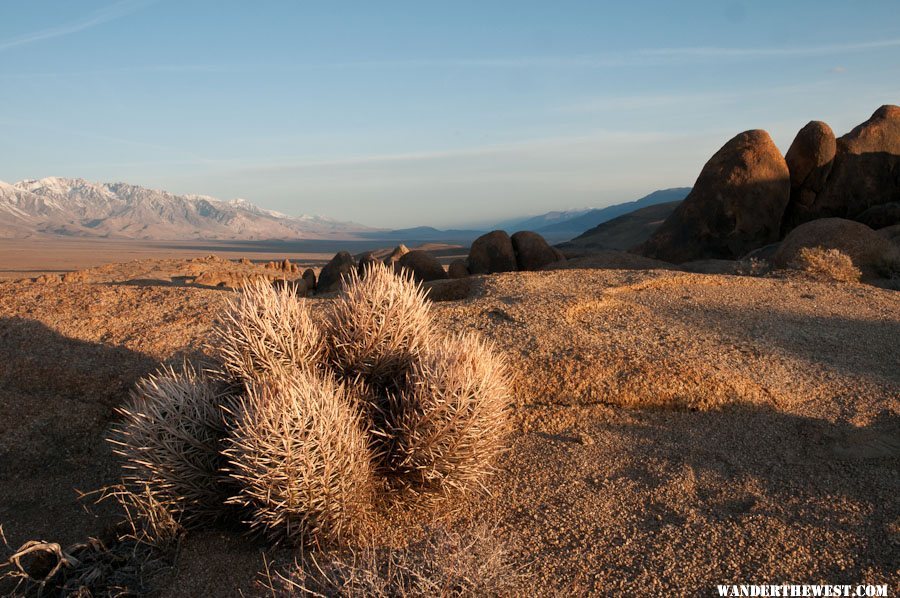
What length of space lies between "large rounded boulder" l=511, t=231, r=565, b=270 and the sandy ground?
240 inches

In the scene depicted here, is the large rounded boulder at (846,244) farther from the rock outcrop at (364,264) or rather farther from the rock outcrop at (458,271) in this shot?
the rock outcrop at (364,264)

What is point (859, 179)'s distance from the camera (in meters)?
16.2

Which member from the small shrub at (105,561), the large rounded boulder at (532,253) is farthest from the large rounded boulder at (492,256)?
the small shrub at (105,561)

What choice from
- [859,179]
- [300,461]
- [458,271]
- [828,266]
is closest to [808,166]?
[859,179]

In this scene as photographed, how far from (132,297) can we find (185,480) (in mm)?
4774

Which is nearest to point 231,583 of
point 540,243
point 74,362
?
point 74,362

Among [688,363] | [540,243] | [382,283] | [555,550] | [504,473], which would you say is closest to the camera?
[555,550]

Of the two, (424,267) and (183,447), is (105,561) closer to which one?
(183,447)

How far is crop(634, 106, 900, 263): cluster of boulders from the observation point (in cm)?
1602

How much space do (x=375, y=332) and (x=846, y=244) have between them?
10903 mm

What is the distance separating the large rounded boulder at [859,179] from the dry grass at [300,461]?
16.3 meters

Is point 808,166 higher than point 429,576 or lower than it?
higher

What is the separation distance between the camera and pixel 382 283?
419cm

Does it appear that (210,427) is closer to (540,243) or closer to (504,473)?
(504,473)
